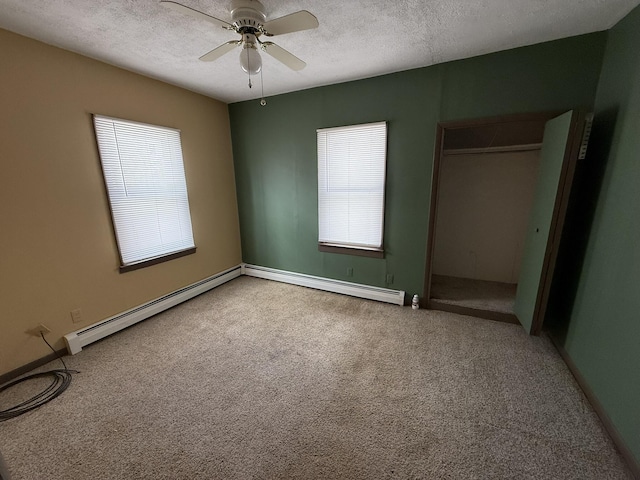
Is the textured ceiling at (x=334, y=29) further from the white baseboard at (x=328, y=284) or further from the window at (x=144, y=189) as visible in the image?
the white baseboard at (x=328, y=284)

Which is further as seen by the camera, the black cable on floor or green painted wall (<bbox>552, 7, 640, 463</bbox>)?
the black cable on floor

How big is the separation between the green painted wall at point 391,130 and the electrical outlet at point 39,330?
2319 millimetres

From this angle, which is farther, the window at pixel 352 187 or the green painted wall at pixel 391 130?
the window at pixel 352 187

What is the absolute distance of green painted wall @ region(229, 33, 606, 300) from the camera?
2.15 metres

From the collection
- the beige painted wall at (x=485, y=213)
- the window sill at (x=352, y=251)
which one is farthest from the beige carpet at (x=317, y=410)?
the beige painted wall at (x=485, y=213)

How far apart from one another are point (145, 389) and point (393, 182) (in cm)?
293

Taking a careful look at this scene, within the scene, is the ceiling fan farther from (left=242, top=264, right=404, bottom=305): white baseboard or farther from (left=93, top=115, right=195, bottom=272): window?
(left=242, top=264, right=404, bottom=305): white baseboard

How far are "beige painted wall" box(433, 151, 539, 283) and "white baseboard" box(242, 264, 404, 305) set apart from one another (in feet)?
4.22

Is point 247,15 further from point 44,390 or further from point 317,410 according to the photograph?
point 44,390

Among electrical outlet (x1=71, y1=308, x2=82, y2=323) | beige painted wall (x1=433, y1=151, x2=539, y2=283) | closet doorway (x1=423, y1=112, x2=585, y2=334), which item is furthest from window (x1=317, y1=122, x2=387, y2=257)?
electrical outlet (x1=71, y1=308, x2=82, y2=323)

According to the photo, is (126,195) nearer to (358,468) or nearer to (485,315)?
(358,468)

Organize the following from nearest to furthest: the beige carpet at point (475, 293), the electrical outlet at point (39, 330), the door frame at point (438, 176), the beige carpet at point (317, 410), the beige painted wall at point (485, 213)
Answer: the beige carpet at point (317, 410)
the electrical outlet at point (39, 330)
the door frame at point (438, 176)
the beige carpet at point (475, 293)
the beige painted wall at point (485, 213)

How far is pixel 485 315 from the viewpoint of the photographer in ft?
8.82

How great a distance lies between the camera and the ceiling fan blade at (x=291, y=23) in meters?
1.36
